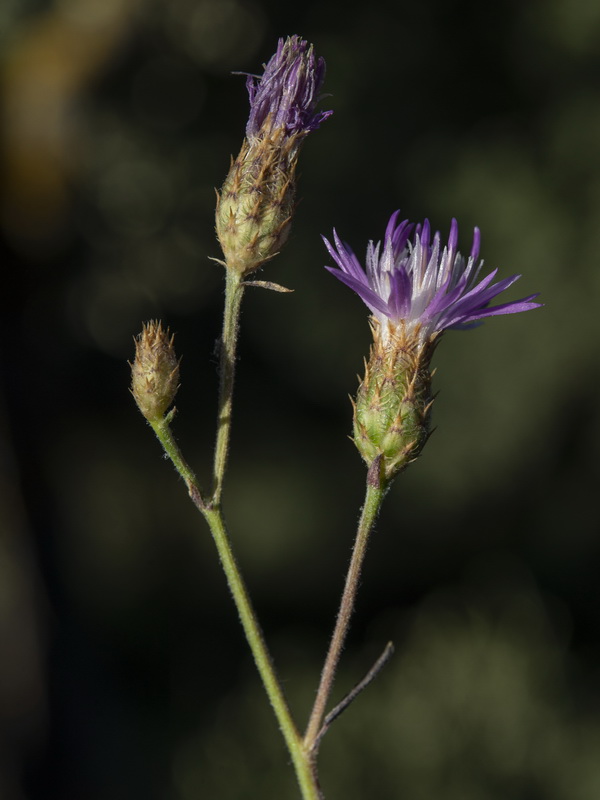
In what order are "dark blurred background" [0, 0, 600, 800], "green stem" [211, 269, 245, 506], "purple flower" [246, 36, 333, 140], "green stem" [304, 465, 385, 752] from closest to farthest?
"green stem" [304, 465, 385, 752] → "green stem" [211, 269, 245, 506] → "purple flower" [246, 36, 333, 140] → "dark blurred background" [0, 0, 600, 800]

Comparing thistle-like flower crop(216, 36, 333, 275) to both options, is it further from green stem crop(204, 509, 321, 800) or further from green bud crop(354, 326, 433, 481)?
green stem crop(204, 509, 321, 800)

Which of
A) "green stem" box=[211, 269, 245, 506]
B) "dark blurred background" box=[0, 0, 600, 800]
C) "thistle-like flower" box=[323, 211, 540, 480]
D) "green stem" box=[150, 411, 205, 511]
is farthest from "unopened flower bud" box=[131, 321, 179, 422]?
"dark blurred background" box=[0, 0, 600, 800]

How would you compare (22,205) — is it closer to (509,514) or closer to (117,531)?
(117,531)

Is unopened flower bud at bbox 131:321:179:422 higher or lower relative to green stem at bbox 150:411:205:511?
higher

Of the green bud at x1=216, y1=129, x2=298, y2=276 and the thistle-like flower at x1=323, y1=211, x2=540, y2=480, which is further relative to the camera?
the green bud at x1=216, y1=129, x2=298, y2=276

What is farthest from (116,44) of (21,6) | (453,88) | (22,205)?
(453,88)

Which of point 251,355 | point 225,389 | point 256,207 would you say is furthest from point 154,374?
point 251,355
